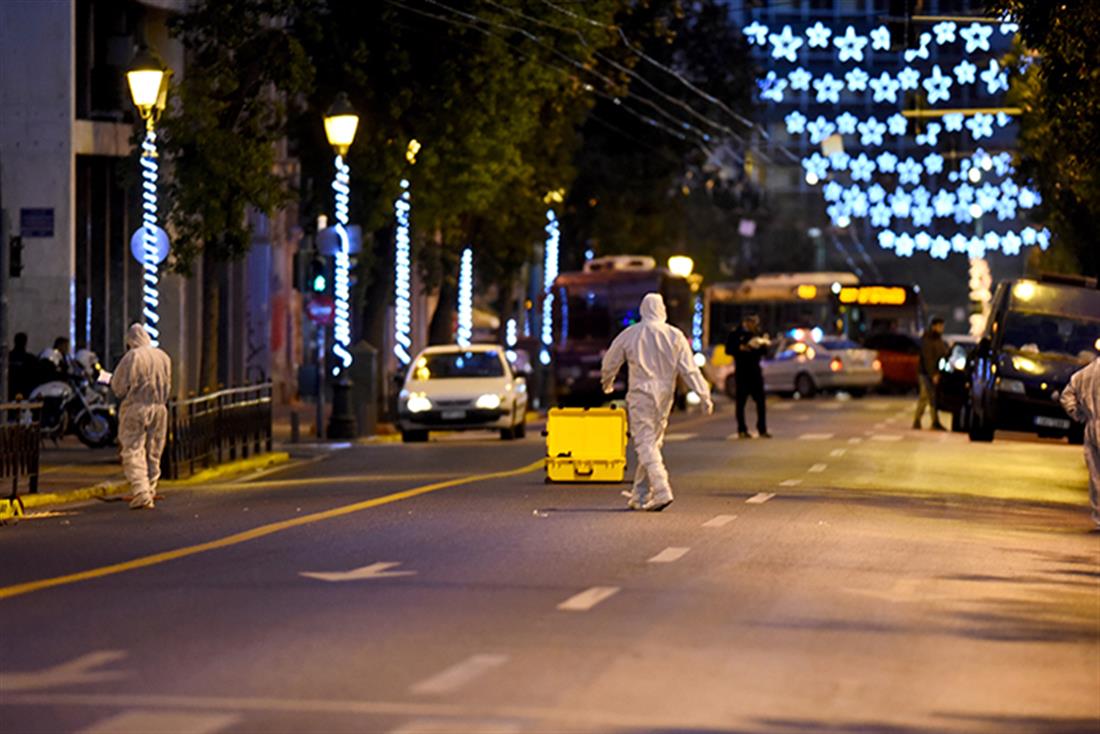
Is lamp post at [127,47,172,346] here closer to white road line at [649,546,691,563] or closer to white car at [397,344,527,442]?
white car at [397,344,527,442]

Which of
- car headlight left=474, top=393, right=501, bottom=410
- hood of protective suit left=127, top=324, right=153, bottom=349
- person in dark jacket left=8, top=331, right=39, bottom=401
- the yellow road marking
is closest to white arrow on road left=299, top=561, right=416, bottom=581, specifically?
the yellow road marking

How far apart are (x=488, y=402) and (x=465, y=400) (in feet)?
1.28

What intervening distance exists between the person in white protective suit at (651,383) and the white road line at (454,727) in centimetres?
1164

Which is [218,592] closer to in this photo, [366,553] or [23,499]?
[366,553]

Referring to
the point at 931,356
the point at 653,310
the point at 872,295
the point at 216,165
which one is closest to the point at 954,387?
the point at 931,356

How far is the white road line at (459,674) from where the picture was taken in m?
10.7

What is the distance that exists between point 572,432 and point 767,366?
41727 mm

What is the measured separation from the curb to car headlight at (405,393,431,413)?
5595 mm

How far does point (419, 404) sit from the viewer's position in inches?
1585

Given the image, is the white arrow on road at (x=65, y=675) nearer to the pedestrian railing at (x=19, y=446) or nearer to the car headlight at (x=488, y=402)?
the pedestrian railing at (x=19, y=446)

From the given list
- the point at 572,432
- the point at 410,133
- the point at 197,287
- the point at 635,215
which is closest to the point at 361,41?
the point at 410,133

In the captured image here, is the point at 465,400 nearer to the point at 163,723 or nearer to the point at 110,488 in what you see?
the point at 110,488

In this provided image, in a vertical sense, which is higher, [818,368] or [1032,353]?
[1032,353]

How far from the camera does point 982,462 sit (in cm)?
3272
